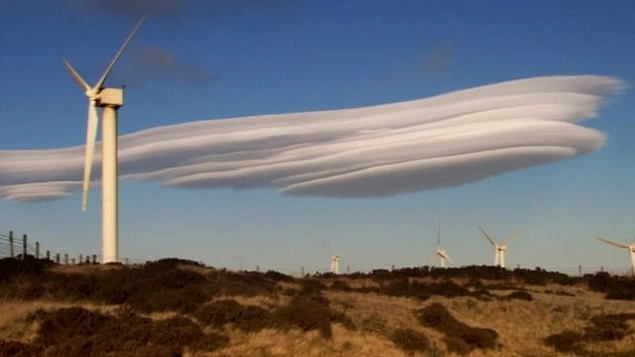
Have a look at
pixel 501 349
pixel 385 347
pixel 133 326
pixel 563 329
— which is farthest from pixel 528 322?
pixel 133 326

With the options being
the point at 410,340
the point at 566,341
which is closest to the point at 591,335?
the point at 566,341

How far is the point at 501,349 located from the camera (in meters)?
35.0

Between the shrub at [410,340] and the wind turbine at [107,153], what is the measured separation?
2307 cm

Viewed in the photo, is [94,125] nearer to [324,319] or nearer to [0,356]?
[324,319]

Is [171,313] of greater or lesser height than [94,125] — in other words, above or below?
below

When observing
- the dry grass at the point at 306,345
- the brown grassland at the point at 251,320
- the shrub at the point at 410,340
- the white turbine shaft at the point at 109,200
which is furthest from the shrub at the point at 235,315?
the white turbine shaft at the point at 109,200

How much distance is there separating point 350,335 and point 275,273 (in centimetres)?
2496

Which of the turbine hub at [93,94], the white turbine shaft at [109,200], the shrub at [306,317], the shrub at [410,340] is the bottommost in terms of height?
the shrub at [410,340]

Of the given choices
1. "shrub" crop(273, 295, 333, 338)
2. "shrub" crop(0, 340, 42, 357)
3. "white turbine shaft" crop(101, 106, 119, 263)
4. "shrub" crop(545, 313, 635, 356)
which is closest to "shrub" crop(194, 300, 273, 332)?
"shrub" crop(273, 295, 333, 338)

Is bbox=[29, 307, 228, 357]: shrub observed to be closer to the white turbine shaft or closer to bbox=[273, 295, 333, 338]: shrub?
bbox=[273, 295, 333, 338]: shrub

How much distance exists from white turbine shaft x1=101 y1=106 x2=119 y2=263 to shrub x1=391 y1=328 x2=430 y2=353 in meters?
23.0

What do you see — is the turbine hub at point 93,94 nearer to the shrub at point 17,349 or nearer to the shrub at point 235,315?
the shrub at point 235,315

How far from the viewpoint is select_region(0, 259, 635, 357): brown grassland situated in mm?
27484

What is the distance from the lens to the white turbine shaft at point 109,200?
5019 cm
